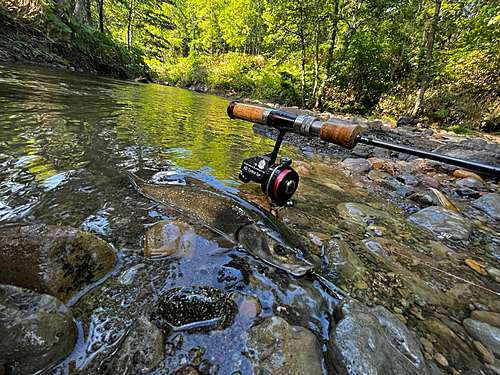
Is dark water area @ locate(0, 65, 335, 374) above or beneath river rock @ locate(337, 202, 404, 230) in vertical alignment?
beneath

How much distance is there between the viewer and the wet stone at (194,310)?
1.40 meters

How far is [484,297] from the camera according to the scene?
1997mm

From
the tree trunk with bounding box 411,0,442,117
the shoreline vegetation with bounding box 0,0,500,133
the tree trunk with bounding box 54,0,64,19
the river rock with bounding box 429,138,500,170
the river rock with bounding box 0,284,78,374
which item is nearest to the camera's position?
the river rock with bounding box 0,284,78,374

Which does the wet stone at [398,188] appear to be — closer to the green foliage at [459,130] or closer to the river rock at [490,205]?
the river rock at [490,205]

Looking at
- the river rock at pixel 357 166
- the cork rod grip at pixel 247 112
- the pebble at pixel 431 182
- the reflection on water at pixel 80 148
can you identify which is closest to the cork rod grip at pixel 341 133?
the cork rod grip at pixel 247 112

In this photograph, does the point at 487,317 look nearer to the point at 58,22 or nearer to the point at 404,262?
the point at 404,262

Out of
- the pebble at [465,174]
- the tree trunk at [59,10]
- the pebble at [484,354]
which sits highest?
the tree trunk at [59,10]

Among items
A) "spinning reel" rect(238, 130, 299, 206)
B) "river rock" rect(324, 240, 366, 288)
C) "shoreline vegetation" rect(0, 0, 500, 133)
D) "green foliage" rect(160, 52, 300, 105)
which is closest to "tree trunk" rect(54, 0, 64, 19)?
"shoreline vegetation" rect(0, 0, 500, 133)

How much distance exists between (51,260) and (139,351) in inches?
34.8

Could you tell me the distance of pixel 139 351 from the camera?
1157 mm

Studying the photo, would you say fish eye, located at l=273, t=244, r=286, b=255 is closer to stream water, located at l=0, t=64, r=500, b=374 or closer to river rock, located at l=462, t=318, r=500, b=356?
stream water, located at l=0, t=64, r=500, b=374

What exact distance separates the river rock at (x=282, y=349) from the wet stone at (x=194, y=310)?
0.66 ft

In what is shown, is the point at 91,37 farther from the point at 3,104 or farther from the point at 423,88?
the point at 423,88

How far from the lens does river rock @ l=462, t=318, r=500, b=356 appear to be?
59.4 inches
